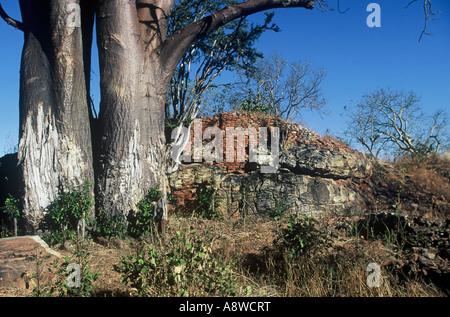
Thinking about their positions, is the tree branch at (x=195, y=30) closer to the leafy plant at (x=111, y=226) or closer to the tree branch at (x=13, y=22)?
the tree branch at (x=13, y=22)

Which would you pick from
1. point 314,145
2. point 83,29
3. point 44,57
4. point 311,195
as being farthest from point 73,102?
point 314,145

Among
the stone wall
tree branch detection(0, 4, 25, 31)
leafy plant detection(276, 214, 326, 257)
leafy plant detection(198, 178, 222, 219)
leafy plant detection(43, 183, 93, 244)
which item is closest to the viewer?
leafy plant detection(276, 214, 326, 257)

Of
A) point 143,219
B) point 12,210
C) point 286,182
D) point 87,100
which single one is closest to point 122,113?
point 87,100

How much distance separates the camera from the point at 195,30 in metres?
5.89

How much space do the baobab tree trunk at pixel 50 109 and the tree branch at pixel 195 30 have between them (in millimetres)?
1431

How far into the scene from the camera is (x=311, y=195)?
727 centimetres

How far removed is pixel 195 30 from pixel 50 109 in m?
2.76

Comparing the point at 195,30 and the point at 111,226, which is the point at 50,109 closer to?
the point at 111,226

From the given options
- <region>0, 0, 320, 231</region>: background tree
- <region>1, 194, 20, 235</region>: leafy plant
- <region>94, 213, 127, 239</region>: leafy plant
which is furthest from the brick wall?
<region>1, 194, 20, 235</region>: leafy plant

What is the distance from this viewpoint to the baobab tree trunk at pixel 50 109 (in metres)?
5.03

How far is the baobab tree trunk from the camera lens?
5.03 m

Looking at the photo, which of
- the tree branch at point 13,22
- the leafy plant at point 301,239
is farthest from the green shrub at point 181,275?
the tree branch at point 13,22

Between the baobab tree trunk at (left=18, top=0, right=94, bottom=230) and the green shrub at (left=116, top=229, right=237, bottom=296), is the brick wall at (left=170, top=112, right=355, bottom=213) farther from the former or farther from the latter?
the green shrub at (left=116, top=229, right=237, bottom=296)

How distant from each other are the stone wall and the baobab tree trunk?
2439mm
